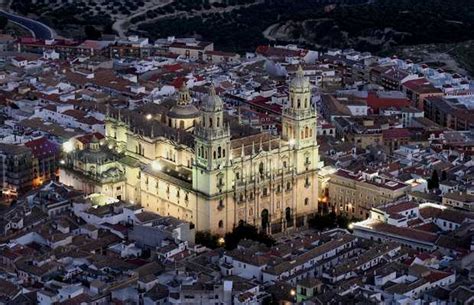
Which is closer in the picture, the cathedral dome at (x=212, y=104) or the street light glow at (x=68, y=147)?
the cathedral dome at (x=212, y=104)

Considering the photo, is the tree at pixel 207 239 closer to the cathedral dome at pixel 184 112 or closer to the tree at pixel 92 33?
the cathedral dome at pixel 184 112

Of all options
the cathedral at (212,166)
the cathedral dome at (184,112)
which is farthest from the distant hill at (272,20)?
the cathedral at (212,166)

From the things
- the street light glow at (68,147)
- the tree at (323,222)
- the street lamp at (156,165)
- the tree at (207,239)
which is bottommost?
the tree at (323,222)

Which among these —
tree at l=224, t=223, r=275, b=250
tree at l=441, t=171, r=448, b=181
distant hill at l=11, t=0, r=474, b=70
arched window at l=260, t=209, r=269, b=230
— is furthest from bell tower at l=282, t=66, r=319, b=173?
distant hill at l=11, t=0, r=474, b=70

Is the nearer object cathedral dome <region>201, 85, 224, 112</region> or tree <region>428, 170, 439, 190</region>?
cathedral dome <region>201, 85, 224, 112</region>

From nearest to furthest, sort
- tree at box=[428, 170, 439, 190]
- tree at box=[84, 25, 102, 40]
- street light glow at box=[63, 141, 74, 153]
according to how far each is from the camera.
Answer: tree at box=[428, 170, 439, 190], street light glow at box=[63, 141, 74, 153], tree at box=[84, 25, 102, 40]

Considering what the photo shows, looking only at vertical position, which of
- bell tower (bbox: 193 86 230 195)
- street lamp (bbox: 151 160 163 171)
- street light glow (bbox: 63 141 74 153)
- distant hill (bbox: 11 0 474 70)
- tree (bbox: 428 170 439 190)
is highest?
bell tower (bbox: 193 86 230 195)

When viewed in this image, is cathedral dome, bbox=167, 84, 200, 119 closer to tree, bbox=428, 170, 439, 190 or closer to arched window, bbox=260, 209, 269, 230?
arched window, bbox=260, 209, 269, 230

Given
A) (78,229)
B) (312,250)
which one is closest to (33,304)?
(78,229)
